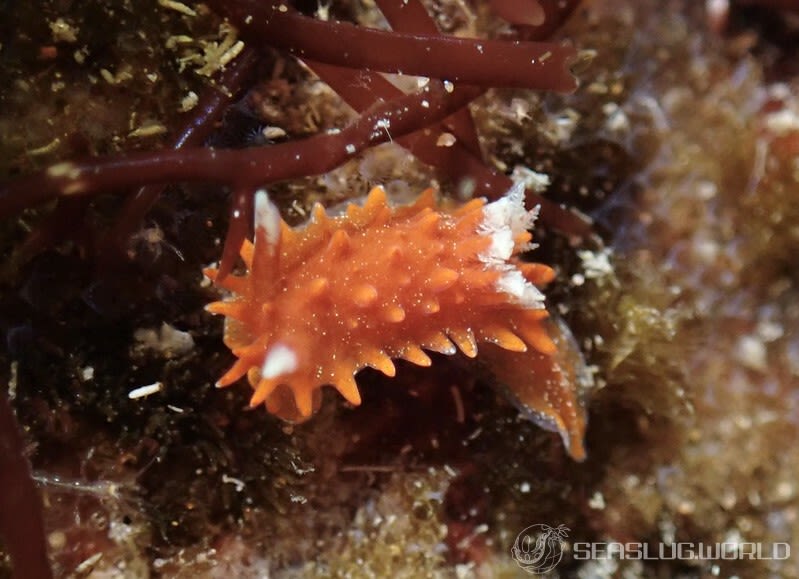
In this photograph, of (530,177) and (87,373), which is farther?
(530,177)

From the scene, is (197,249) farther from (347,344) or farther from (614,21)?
(614,21)

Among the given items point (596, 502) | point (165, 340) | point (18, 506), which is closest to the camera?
point (18, 506)

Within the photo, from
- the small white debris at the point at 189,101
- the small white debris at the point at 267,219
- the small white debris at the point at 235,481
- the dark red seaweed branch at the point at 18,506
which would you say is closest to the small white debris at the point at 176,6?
the small white debris at the point at 189,101

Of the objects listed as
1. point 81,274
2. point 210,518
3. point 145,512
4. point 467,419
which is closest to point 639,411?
point 467,419

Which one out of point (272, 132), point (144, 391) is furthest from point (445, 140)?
point (144, 391)

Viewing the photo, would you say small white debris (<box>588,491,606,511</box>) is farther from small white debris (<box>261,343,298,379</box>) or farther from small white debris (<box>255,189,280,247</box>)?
small white debris (<box>255,189,280,247</box>)

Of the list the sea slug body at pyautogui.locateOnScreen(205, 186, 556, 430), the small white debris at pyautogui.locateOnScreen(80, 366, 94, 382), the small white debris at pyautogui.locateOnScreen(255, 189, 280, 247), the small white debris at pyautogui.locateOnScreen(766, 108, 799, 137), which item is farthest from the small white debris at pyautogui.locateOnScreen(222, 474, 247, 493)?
the small white debris at pyautogui.locateOnScreen(766, 108, 799, 137)

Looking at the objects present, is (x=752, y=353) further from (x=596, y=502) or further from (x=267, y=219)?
(x=267, y=219)

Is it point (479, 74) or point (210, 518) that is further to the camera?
point (210, 518)
